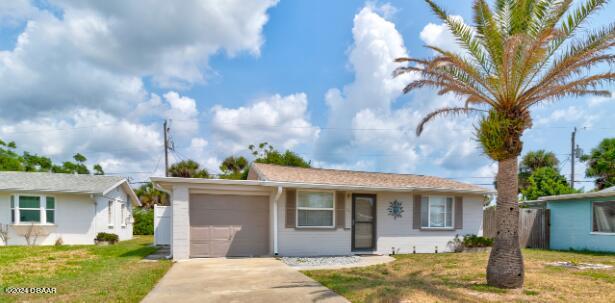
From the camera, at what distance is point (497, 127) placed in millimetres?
6832

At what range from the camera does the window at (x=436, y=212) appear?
44.2 feet

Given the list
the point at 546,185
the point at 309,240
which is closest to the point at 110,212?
the point at 309,240

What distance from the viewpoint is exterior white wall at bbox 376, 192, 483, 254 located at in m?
12.9

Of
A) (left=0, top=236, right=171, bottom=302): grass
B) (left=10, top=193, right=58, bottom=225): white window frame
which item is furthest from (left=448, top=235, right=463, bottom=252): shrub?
(left=10, top=193, right=58, bottom=225): white window frame

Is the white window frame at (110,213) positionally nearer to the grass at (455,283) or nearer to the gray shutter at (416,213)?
the grass at (455,283)

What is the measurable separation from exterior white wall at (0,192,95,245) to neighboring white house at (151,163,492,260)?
851 centimetres

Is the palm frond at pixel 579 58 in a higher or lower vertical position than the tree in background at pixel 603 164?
higher

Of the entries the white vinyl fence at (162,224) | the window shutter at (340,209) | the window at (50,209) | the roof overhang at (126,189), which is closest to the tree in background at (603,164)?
the window shutter at (340,209)

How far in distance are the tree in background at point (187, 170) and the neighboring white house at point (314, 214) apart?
17.2m

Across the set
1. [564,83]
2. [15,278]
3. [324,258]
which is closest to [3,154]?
[15,278]

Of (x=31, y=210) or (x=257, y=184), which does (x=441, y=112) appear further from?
(x=31, y=210)

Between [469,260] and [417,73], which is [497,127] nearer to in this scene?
[417,73]

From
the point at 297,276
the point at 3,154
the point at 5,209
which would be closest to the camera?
the point at 297,276

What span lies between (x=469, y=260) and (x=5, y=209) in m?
19.3
